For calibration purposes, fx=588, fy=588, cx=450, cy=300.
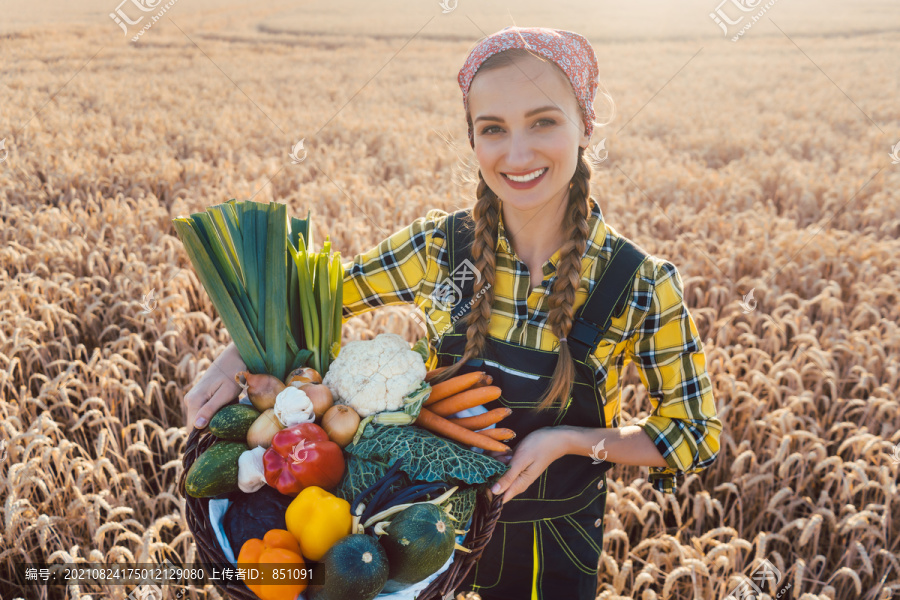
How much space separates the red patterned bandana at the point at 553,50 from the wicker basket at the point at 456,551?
1.31 metres

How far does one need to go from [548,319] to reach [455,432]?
1.57 ft

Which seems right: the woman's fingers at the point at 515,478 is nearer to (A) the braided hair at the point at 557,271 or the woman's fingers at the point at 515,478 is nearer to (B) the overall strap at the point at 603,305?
(A) the braided hair at the point at 557,271

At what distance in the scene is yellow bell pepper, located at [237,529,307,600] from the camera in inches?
55.9

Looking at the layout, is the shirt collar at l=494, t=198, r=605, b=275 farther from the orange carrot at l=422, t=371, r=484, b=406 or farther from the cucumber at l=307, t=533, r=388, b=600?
the cucumber at l=307, t=533, r=388, b=600

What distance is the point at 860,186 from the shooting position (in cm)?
723

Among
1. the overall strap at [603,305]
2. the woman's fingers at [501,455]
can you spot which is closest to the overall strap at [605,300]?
the overall strap at [603,305]

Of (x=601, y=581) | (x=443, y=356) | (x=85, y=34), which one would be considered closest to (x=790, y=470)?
(x=601, y=581)

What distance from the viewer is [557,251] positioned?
1.98 metres

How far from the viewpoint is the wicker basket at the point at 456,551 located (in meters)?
1.51

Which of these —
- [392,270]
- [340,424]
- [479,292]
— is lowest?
[340,424]

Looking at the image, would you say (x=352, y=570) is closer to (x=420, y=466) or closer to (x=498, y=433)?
(x=420, y=466)

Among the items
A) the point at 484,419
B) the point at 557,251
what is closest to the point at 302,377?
the point at 484,419

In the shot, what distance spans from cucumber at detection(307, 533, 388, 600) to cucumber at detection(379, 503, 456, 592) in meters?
0.04

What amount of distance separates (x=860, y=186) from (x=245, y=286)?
7.86 m
